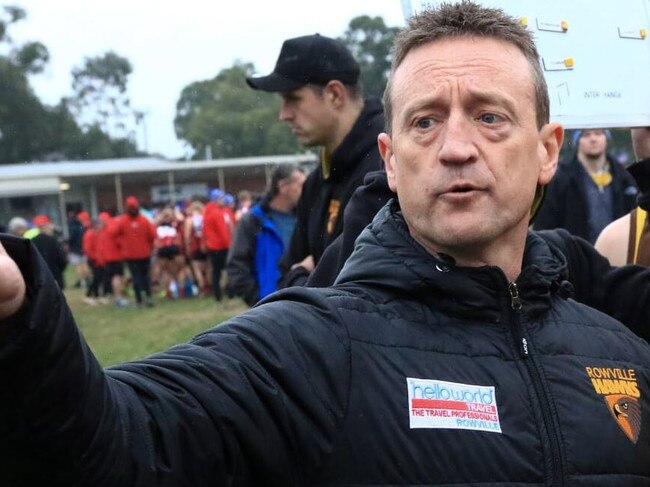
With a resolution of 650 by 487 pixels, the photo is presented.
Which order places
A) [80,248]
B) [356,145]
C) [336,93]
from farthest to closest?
[80,248] < [336,93] < [356,145]

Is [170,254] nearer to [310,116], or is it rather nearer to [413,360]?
[310,116]

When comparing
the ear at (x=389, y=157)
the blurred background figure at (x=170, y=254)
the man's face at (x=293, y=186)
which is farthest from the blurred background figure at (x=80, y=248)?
the ear at (x=389, y=157)

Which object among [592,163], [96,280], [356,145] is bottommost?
[96,280]

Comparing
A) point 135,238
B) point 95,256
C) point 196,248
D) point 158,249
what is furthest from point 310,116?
point 95,256

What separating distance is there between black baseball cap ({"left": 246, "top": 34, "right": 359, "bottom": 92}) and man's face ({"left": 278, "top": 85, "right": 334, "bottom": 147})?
0.05 meters

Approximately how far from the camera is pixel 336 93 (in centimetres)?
431

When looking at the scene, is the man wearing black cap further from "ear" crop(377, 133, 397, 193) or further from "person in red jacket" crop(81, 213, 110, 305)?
"person in red jacket" crop(81, 213, 110, 305)

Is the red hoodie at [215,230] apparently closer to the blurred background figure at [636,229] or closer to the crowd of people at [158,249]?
the crowd of people at [158,249]

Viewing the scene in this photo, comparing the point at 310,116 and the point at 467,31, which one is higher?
the point at 467,31

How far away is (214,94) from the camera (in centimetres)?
6638

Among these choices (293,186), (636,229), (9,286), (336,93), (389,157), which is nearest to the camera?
(9,286)

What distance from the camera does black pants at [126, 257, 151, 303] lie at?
1860 centimetres

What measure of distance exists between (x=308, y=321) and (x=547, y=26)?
146cm

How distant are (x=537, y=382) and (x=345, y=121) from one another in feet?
8.42
